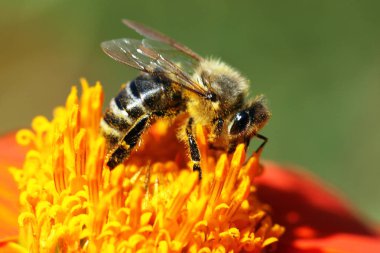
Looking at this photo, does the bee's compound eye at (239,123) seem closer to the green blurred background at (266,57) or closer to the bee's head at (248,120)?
the bee's head at (248,120)

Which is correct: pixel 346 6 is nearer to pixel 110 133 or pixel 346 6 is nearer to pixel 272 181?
pixel 272 181

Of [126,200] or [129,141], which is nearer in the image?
[126,200]

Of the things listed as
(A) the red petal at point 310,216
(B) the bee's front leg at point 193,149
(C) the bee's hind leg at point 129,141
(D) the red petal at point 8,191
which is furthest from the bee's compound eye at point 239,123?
(D) the red petal at point 8,191

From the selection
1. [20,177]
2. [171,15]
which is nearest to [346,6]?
[171,15]

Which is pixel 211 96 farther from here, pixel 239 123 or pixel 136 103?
pixel 136 103

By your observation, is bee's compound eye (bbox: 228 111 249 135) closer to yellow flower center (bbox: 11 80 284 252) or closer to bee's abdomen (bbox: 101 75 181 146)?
yellow flower center (bbox: 11 80 284 252)

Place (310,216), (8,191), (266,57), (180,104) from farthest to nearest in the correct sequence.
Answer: (266,57) → (310,216) → (8,191) → (180,104)

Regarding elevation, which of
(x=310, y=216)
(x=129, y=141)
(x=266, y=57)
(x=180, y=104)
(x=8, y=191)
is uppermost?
(x=266, y=57)

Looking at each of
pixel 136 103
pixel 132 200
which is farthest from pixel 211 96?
pixel 132 200
